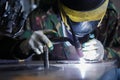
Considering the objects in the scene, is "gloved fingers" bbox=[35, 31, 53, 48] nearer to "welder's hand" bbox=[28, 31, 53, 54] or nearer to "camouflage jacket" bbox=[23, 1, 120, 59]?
"welder's hand" bbox=[28, 31, 53, 54]

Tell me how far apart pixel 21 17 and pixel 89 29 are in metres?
0.34

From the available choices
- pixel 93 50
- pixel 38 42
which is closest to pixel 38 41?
pixel 38 42

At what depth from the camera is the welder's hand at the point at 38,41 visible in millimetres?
553

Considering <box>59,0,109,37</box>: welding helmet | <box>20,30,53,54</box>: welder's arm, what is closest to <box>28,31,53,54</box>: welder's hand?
<box>20,30,53,54</box>: welder's arm

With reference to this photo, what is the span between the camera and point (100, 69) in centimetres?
51

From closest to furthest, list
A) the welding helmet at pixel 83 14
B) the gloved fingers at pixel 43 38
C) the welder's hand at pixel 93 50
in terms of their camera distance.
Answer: the gloved fingers at pixel 43 38 → the welder's hand at pixel 93 50 → the welding helmet at pixel 83 14

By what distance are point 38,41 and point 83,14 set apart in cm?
37

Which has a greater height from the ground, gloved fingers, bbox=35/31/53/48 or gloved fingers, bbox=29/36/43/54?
gloved fingers, bbox=35/31/53/48

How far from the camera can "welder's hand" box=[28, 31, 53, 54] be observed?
0.55 metres

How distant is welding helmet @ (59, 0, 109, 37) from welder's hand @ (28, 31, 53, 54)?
327 millimetres

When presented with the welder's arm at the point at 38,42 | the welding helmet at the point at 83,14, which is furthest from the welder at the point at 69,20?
the welder's arm at the point at 38,42

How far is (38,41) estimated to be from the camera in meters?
0.57

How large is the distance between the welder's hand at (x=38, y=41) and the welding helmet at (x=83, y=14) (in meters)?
0.33

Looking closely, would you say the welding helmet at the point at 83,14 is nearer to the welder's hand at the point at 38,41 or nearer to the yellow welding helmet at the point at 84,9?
the yellow welding helmet at the point at 84,9
